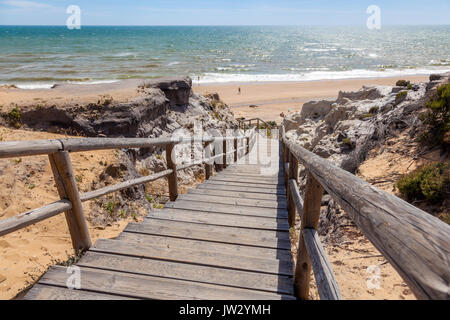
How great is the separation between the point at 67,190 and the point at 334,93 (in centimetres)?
3095

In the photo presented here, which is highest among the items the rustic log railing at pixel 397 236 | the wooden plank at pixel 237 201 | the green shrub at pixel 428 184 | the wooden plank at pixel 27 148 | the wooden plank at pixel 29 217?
the wooden plank at pixel 27 148

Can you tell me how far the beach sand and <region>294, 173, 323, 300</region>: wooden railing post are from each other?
20.9 meters

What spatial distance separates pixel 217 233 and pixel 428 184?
2.98 meters

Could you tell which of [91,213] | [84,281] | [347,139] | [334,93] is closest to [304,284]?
[84,281]

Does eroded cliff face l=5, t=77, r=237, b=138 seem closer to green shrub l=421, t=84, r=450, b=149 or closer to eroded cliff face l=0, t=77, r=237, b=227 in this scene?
eroded cliff face l=0, t=77, r=237, b=227

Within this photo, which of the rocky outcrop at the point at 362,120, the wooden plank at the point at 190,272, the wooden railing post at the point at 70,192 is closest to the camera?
the wooden plank at the point at 190,272

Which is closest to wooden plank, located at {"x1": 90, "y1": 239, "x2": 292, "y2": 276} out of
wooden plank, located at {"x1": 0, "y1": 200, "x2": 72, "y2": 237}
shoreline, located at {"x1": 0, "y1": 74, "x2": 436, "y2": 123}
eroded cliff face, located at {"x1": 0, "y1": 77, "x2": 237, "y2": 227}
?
wooden plank, located at {"x1": 0, "y1": 200, "x2": 72, "y2": 237}

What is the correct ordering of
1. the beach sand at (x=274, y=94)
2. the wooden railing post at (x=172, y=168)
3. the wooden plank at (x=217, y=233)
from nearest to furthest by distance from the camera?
the wooden plank at (x=217, y=233) < the wooden railing post at (x=172, y=168) < the beach sand at (x=274, y=94)

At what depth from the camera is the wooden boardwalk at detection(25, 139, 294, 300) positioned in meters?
1.97

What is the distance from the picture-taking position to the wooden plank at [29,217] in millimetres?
1880

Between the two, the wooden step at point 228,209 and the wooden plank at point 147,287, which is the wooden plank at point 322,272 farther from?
the wooden step at point 228,209

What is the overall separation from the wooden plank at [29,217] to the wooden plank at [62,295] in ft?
1.50

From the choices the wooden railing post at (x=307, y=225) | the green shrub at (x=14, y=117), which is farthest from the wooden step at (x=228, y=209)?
the green shrub at (x=14, y=117)
